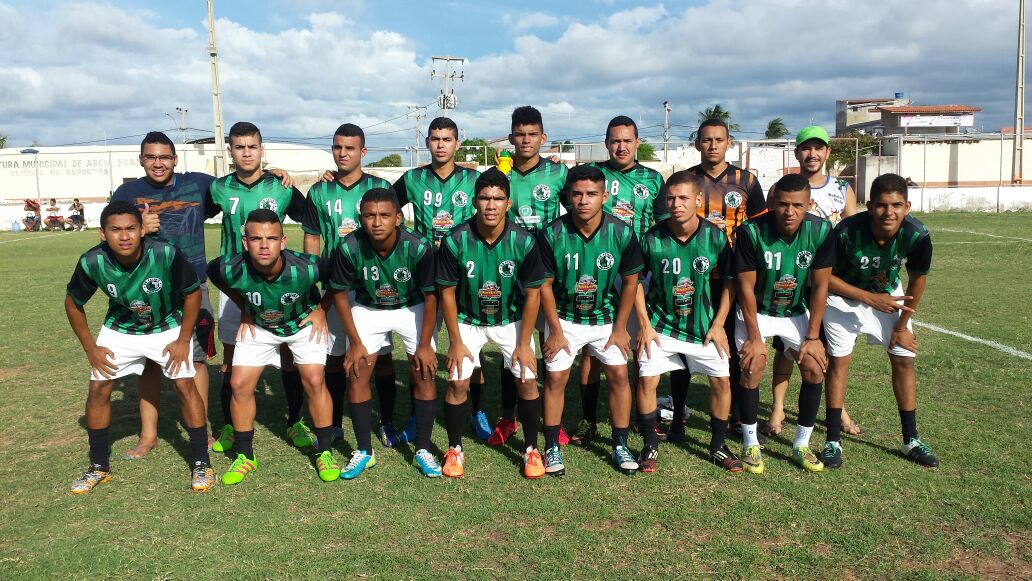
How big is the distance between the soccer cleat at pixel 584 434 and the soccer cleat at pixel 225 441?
2362 mm

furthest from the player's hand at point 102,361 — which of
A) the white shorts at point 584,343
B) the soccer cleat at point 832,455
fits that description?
the soccer cleat at point 832,455

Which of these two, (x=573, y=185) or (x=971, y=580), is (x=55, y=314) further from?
Answer: (x=971, y=580)

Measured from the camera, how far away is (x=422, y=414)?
454 cm

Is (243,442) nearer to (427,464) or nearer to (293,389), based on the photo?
(293,389)

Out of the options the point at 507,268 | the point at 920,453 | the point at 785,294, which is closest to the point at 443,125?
the point at 507,268

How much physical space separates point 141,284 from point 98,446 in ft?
3.31

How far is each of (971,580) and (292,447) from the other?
3952 mm

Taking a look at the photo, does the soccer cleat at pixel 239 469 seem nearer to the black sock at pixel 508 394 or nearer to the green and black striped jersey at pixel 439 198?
the black sock at pixel 508 394

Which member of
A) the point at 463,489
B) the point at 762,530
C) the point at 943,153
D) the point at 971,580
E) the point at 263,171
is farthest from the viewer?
the point at 943,153

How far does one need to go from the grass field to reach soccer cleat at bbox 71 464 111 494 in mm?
67

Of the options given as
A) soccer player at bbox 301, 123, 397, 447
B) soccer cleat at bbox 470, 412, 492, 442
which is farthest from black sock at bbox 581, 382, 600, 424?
soccer player at bbox 301, 123, 397, 447

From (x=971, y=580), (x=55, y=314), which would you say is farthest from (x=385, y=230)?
(x=55, y=314)

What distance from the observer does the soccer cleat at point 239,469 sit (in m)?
4.28

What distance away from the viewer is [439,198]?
4.95 m
